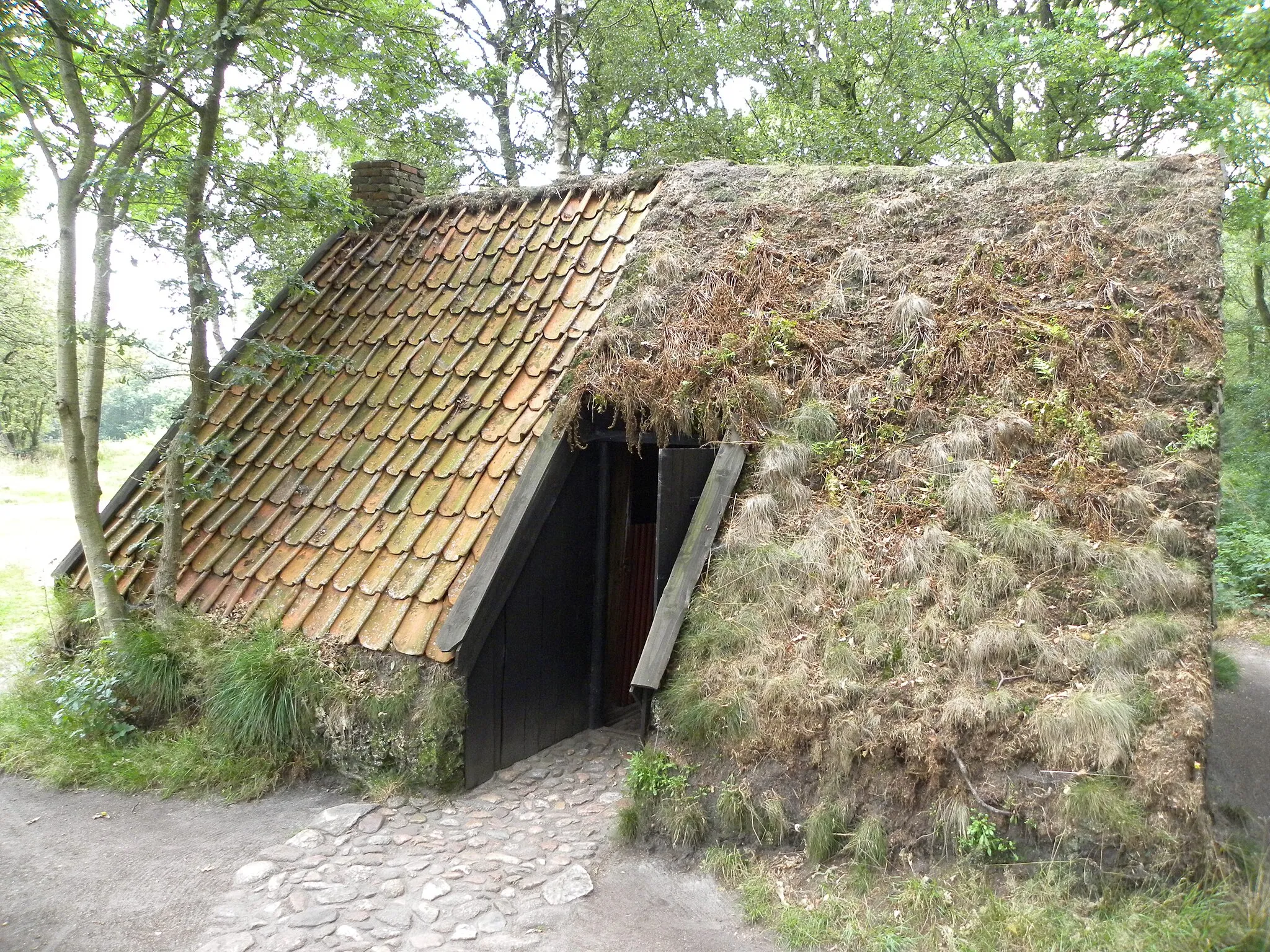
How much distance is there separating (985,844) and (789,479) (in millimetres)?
2314

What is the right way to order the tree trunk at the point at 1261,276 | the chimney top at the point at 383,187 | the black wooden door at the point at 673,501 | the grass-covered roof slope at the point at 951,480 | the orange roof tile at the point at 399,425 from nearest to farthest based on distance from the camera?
the grass-covered roof slope at the point at 951,480 → the black wooden door at the point at 673,501 → the orange roof tile at the point at 399,425 → the chimney top at the point at 383,187 → the tree trunk at the point at 1261,276

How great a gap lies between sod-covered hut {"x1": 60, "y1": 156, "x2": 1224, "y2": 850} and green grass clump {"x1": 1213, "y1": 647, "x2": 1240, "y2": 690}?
3443mm

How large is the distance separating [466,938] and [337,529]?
317 cm

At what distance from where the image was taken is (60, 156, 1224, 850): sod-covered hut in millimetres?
3893

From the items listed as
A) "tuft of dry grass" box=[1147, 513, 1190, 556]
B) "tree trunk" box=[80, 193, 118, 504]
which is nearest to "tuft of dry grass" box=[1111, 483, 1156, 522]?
"tuft of dry grass" box=[1147, 513, 1190, 556]

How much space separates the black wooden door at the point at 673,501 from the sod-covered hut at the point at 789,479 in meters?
0.03

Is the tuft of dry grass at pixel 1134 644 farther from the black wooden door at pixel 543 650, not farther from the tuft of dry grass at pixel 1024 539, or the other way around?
the black wooden door at pixel 543 650

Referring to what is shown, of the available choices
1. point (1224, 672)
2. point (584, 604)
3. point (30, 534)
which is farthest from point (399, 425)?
point (30, 534)

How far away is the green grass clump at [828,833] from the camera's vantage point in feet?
12.7

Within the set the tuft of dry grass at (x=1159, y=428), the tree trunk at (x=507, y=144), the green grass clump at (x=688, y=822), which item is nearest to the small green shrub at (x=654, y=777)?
the green grass clump at (x=688, y=822)

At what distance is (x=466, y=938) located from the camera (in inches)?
151

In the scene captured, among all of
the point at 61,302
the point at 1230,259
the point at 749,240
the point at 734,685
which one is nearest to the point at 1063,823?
the point at 734,685

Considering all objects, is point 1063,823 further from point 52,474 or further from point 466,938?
point 52,474

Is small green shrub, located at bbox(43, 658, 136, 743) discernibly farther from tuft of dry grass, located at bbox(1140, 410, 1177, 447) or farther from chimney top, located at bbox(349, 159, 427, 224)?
tuft of dry grass, located at bbox(1140, 410, 1177, 447)
